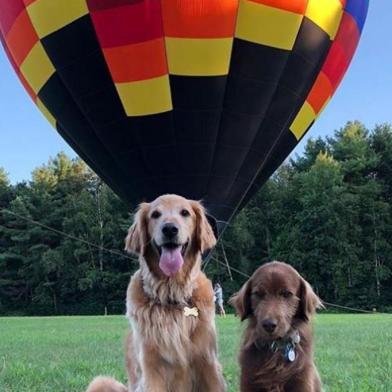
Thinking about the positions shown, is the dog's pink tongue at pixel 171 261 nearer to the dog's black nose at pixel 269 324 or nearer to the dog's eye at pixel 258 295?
the dog's eye at pixel 258 295

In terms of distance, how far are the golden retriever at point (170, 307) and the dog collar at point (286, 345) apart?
54 centimetres

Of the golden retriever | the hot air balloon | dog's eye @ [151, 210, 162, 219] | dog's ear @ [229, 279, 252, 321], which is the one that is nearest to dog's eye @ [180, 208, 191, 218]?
the golden retriever

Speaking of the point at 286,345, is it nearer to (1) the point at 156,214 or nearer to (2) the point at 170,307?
(2) the point at 170,307

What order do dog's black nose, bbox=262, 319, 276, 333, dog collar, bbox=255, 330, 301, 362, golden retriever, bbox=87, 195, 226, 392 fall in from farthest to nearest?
1. golden retriever, bbox=87, 195, 226, 392
2. dog collar, bbox=255, 330, 301, 362
3. dog's black nose, bbox=262, 319, 276, 333

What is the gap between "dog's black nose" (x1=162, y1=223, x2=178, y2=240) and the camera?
431 cm

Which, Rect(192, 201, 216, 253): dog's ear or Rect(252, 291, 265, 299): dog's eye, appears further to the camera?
Rect(192, 201, 216, 253): dog's ear

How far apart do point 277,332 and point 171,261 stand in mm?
972

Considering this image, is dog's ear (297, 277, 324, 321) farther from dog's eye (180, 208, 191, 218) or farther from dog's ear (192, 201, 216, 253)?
dog's eye (180, 208, 191, 218)

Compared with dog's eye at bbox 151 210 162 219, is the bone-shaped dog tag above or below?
below

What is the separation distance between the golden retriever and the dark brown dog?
0.42m

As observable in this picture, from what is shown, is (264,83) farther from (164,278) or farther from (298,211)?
(298,211)

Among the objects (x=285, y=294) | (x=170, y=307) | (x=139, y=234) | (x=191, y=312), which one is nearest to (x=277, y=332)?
(x=285, y=294)

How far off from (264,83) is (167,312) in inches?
231

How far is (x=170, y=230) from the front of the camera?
14.2 ft
